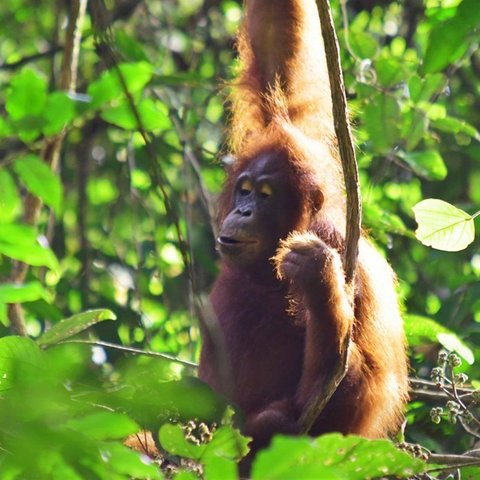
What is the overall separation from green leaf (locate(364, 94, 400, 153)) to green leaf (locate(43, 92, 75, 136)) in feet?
9.43

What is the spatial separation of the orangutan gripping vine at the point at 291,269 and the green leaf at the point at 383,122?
0.30 meters

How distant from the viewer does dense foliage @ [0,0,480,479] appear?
1.88 meters

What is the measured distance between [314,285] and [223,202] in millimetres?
1352

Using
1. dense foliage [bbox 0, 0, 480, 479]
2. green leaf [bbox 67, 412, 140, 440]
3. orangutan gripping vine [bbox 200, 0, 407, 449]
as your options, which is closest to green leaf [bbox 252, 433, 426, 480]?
dense foliage [bbox 0, 0, 480, 479]

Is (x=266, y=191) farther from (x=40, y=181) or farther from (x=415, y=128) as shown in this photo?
(x=40, y=181)

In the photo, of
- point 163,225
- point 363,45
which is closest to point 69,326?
point 363,45

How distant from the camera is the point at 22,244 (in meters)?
2.00

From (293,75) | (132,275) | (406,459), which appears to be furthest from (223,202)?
(406,459)

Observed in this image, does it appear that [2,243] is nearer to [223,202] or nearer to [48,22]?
[223,202]

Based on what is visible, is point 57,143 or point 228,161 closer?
point 57,143

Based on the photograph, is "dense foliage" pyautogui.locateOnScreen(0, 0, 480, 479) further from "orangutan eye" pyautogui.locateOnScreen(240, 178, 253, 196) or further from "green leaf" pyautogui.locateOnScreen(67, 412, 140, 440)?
"orangutan eye" pyautogui.locateOnScreen(240, 178, 253, 196)

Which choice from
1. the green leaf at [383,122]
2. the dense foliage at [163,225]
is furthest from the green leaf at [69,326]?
the green leaf at [383,122]

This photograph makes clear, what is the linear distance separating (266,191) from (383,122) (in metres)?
0.94

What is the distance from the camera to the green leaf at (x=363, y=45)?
5422 millimetres
